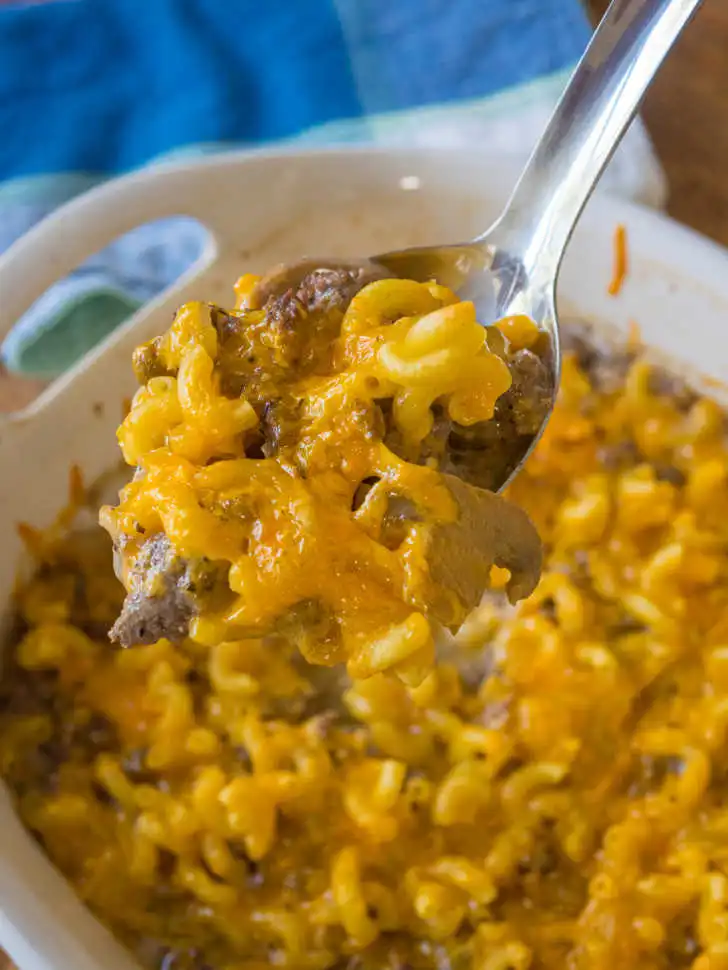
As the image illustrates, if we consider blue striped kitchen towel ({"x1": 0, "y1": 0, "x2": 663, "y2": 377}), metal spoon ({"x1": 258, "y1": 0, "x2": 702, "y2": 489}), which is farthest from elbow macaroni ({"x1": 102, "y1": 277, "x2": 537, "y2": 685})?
blue striped kitchen towel ({"x1": 0, "y1": 0, "x2": 663, "y2": 377})

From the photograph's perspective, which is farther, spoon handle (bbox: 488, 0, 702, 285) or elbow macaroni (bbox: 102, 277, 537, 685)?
spoon handle (bbox: 488, 0, 702, 285)

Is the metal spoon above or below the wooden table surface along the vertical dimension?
above

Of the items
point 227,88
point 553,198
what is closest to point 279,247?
point 227,88

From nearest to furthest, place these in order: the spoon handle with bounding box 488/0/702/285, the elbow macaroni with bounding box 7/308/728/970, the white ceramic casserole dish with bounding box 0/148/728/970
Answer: the spoon handle with bounding box 488/0/702/285
the elbow macaroni with bounding box 7/308/728/970
the white ceramic casserole dish with bounding box 0/148/728/970

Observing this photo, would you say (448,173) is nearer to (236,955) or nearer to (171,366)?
(171,366)

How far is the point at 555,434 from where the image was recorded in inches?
50.1

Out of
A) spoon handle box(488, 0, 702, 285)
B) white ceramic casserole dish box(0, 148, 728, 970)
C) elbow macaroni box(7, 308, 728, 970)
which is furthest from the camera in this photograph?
white ceramic casserole dish box(0, 148, 728, 970)

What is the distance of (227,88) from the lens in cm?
143

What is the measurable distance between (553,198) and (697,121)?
2.17 feet

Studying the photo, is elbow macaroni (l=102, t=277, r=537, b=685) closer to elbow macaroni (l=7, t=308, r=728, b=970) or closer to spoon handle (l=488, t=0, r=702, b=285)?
spoon handle (l=488, t=0, r=702, b=285)

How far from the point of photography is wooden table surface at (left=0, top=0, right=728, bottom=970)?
4.74 ft

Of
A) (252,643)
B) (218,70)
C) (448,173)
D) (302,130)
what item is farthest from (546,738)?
(218,70)

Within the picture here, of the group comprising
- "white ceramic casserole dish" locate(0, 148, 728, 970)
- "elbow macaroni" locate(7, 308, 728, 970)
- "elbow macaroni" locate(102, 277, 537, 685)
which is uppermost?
"elbow macaroni" locate(102, 277, 537, 685)

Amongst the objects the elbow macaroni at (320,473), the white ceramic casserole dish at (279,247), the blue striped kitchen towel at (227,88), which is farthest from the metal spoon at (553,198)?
the blue striped kitchen towel at (227,88)
